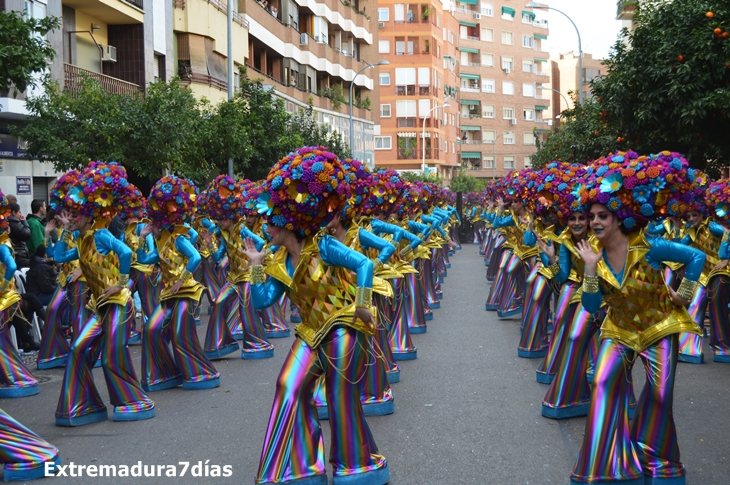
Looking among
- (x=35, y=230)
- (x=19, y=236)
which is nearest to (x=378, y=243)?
(x=19, y=236)

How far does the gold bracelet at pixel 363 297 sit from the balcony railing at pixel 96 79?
16417 mm

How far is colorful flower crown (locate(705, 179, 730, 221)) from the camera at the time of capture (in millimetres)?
11008

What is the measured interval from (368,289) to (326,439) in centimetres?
221

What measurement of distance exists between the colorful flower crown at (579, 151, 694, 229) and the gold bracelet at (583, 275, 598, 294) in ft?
1.35

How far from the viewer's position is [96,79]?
73.8 ft

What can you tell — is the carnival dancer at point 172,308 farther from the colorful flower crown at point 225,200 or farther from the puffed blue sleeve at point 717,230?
the puffed blue sleeve at point 717,230

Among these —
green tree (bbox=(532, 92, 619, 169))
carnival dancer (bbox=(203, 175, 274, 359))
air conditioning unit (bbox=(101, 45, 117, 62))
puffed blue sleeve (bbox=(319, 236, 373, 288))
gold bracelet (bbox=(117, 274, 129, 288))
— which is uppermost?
air conditioning unit (bbox=(101, 45, 117, 62))

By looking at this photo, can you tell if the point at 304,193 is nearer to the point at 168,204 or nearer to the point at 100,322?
the point at 100,322

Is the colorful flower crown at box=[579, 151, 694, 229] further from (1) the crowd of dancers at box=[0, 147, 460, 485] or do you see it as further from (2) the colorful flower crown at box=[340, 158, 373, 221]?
(2) the colorful flower crown at box=[340, 158, 373, 221]

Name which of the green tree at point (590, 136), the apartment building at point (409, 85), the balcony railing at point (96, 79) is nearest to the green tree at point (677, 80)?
the green tree at point (590, 136)

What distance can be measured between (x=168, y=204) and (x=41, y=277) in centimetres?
386

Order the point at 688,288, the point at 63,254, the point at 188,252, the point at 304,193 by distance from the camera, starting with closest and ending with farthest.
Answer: the point at 304,193
the point at 688,288
the point at 188,252
the point at 63,254

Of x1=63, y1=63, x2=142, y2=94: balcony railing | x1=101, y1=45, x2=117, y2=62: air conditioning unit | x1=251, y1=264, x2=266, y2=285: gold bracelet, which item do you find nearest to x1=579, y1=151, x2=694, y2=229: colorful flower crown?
x1=251, y1=264, x2=266, y2=285: gold bracelet

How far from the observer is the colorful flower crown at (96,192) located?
8.39 m
